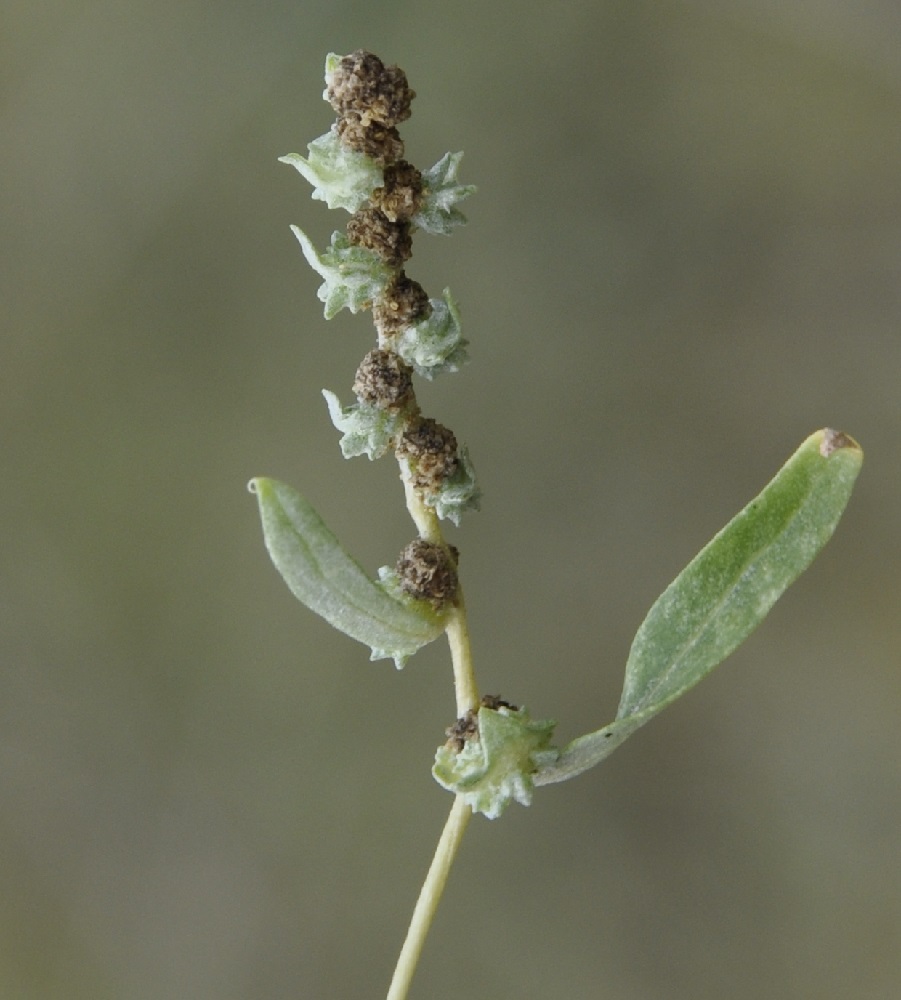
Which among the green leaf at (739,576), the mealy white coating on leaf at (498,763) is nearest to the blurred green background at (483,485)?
the green leaf at (739,576)

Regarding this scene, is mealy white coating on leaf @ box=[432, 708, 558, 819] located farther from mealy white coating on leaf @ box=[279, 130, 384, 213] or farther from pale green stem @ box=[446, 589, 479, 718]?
mealy white coating on leaf @ box=[279, 130, 384, 213]

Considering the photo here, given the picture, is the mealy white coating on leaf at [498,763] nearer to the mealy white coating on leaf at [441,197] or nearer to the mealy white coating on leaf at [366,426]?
the mealy white coating on leaf at [366,426]

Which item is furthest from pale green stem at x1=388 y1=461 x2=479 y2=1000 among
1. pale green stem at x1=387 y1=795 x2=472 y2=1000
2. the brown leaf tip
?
the brown leaf tip

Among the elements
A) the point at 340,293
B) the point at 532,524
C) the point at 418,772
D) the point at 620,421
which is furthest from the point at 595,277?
the point at 340,293

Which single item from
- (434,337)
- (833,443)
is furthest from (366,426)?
(833,443)

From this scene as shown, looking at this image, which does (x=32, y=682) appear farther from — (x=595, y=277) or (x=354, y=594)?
(x=354, y=594)

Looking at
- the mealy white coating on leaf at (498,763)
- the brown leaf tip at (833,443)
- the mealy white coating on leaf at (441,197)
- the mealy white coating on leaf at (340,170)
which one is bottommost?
the mealy white coating on leaf at (498,763)
